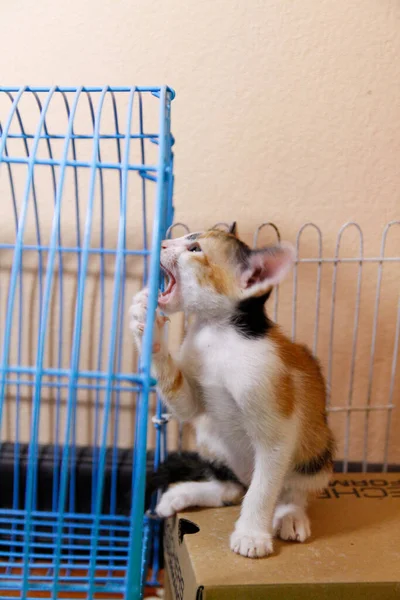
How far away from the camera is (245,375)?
3.13 feet

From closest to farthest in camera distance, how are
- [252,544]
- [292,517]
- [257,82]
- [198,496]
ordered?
[252,544]
[292,517]
[198,496]
[257,82]

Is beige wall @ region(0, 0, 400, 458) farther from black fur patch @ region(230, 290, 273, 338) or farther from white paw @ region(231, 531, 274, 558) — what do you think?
white paw @ region(231, 531, 274, 558)

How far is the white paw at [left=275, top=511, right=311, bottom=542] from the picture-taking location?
3.30 ft

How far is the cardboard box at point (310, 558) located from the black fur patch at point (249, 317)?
366 millimetres

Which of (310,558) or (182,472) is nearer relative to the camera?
(310,558)

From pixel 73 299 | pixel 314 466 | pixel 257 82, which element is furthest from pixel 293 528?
pixel 257 82

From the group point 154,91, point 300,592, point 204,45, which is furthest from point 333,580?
point 204,45

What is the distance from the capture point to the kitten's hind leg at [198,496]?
1.13 metres

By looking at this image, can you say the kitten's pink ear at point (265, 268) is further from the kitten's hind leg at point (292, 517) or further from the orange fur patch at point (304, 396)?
the kitten's hind leg at point (292, 517)

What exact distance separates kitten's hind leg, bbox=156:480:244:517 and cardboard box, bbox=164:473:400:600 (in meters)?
0.02

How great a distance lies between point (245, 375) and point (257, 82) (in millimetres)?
827

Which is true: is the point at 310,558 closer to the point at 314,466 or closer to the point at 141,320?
the point at 314,466

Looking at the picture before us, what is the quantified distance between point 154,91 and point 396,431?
3.58ft

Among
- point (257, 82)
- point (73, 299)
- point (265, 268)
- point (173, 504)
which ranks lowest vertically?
point (173, 504)
